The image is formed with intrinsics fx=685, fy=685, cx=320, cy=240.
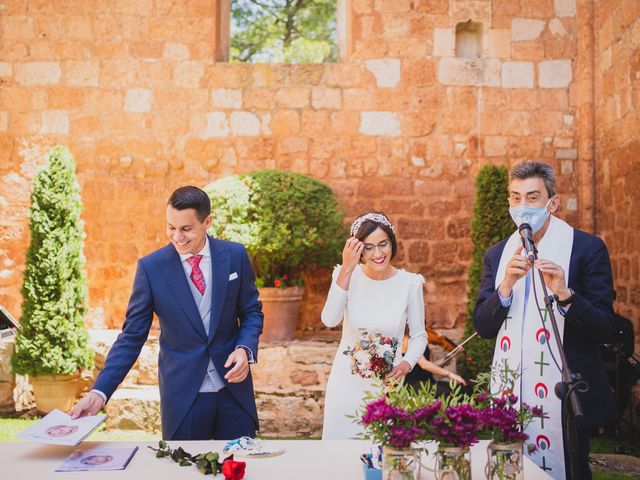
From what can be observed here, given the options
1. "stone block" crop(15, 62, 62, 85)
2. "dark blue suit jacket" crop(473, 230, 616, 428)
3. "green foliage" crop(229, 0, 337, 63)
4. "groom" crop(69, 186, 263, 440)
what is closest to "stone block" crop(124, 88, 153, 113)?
"stone block" crop(15, 62, 62, 85)

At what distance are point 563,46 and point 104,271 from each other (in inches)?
243

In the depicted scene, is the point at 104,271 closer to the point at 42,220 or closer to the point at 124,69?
the point at 42,220

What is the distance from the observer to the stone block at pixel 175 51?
8.25 meters

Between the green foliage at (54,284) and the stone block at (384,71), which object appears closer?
the green foliage at (54,284)

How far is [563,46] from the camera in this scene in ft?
27.2

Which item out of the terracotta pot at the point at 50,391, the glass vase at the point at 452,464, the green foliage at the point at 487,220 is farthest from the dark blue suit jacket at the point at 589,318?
the terracotta pot at the point at 50,391

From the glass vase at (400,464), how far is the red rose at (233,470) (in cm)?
50

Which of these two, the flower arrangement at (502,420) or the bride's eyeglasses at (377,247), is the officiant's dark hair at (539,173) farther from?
the flower arrangement at (502,420)

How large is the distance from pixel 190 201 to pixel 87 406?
3.25ft

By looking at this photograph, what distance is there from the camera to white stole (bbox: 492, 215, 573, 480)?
305cm

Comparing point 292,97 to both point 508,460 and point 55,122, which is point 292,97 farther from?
point 508,460

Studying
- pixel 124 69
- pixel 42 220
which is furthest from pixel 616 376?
pixel 124 69

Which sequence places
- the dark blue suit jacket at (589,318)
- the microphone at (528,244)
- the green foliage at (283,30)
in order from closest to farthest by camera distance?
the microphone at (528,244), the dark blue suit jacket at (589,318), the green foliage at (283,30)

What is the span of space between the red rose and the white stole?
1.28 meters
